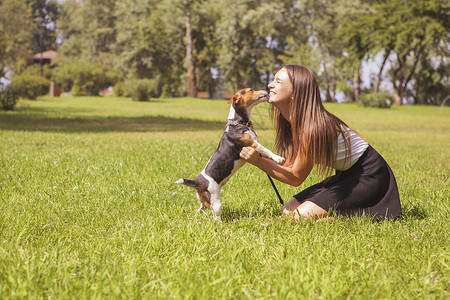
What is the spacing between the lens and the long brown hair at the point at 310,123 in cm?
402

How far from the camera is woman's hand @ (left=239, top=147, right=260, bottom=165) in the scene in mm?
3761

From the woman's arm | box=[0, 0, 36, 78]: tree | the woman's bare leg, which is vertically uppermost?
box=[0, 0, 36, 78]: tree

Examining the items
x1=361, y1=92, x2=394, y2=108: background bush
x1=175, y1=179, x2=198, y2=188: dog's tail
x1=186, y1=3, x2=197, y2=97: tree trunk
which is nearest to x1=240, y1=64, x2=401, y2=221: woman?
x1=175, y1=179, x2=198, y2=188: dog's tail

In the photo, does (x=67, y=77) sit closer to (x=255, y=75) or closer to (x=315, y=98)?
(x=255, y=75)

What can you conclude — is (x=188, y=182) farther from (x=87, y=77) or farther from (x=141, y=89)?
(x=87, y=77)

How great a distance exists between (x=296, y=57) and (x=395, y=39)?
1338 cm

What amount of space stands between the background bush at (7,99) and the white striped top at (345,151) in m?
22.7

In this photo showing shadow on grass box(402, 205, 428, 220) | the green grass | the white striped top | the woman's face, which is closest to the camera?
the green grass

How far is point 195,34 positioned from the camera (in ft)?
201

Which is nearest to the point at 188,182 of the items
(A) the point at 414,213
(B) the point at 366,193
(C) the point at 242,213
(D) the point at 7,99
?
(C) the point at 242,213

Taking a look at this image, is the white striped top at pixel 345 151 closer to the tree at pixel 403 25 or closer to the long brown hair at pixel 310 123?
the long brown hair at pixel 310 123

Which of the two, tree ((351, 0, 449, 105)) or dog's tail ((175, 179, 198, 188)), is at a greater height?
tree ((351, 0, 449, 105))

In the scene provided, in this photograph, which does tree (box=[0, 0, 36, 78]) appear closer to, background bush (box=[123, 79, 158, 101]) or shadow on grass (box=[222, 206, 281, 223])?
background bush (box=[123, 79, 158, 101])

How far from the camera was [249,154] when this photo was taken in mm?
3760
